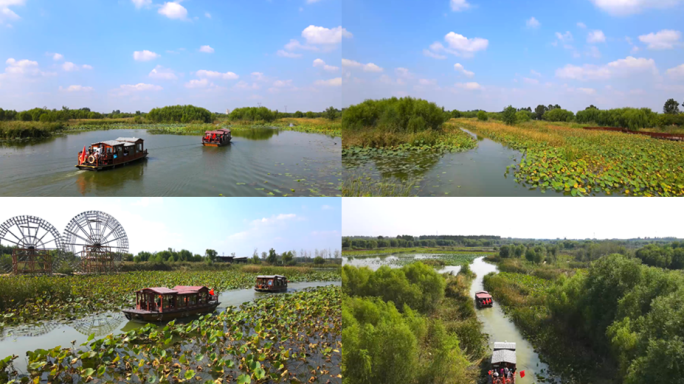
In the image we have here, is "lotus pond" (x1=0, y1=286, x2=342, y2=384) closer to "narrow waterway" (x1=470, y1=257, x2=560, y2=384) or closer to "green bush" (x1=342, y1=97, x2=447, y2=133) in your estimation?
"narrow waterway" (x1=470, y1=257, x2=560, y2=384)

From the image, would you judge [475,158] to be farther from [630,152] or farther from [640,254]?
[640,254]

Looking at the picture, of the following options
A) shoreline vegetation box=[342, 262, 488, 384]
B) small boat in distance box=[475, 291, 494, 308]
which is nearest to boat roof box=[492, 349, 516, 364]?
shoreline vegetation box=[342, 262, 488, 384]

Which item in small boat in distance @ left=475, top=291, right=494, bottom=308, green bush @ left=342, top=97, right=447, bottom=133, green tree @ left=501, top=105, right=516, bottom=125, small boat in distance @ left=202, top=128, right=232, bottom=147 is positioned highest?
green tree @ left=501, top=105, right=516, bottom=125

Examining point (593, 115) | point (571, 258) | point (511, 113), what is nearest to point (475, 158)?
point (571, 258)

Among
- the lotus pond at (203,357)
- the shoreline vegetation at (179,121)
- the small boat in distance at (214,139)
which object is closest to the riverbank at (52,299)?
the lotus pond at (203,357)

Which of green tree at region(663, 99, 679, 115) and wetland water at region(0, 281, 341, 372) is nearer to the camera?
wetland water at region(0, 281, 341, 372)

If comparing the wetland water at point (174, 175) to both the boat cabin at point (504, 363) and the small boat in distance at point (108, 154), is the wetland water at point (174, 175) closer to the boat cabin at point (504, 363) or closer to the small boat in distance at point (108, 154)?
the small boat in distance at point (108, 154)

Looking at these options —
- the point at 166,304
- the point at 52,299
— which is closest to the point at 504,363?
the point at 166,304

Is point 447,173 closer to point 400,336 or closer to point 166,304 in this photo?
point 400,336
